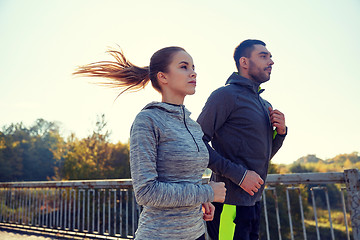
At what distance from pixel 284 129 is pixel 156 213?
137cm

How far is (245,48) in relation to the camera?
2.55m

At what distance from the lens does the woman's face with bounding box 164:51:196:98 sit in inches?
64.4

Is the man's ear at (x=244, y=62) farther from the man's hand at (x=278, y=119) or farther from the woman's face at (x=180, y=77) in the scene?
the woman's face at (x=180, y=77)

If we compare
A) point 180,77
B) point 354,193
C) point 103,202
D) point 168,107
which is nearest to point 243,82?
point 180,77

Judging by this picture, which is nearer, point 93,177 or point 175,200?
point 175,200

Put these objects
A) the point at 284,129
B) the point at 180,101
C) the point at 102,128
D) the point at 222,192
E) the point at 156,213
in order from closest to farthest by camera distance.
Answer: the point at 156,213 → the point at 222,192 → the point at 180,101 → the point at 284,129 → the point at 102,128

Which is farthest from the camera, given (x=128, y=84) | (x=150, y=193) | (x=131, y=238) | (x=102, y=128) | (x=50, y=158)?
(x=50, y=158)

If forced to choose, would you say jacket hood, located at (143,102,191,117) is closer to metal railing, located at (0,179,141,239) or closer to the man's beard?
the man's beard

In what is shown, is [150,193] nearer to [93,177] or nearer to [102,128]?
[93,177]

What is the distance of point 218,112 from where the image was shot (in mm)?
2152

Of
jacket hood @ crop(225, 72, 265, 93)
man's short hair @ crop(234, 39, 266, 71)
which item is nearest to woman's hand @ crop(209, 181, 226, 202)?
jacket hood @ crop(225, 72, 265, 93)

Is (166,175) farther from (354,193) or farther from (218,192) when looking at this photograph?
(354,193)

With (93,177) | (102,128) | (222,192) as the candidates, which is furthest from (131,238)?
(102,128)

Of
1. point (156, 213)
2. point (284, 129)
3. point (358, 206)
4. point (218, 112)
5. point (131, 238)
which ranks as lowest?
point (131, 238)
